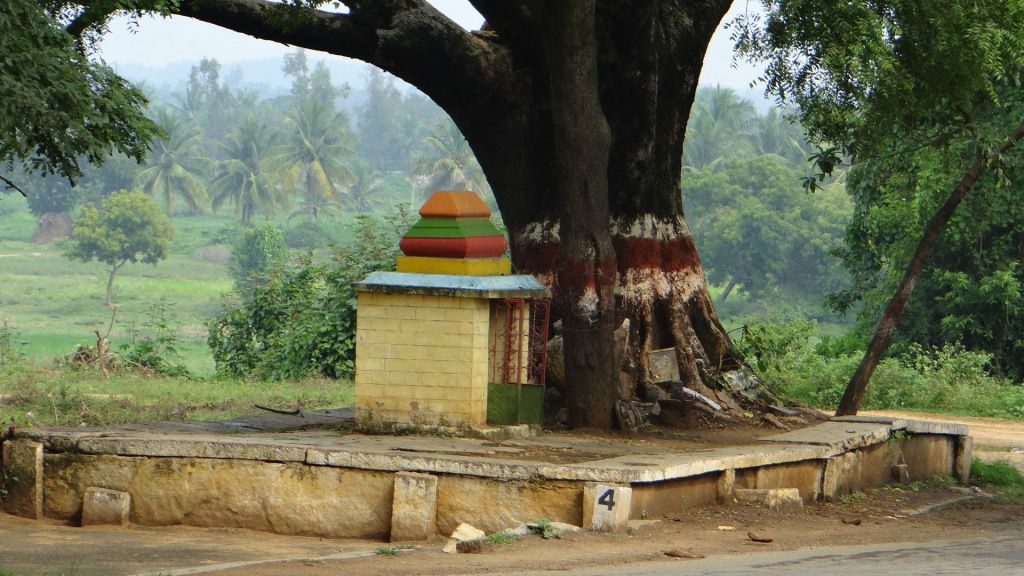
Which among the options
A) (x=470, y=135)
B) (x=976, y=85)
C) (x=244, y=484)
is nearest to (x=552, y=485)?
(x=244, y=484)

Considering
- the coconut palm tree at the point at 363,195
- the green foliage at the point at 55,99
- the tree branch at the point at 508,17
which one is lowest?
the green foliage at the point at 55,99

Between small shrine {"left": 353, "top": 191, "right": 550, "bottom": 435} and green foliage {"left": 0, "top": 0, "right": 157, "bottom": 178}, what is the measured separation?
84.1 inches

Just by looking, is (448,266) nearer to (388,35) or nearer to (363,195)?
(388,35)

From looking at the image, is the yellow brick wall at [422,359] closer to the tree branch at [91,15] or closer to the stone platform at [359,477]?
the stone platform at [359,477]

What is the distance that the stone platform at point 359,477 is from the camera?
29.1 ft

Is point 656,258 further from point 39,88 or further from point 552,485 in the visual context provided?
point 39,88

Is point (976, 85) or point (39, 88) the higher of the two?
point (976, 85)

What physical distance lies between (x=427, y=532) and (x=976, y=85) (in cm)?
774

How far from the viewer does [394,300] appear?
10406mm

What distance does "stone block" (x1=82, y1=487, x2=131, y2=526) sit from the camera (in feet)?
30.8

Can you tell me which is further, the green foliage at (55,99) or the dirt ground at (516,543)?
the green foliage at (55,99)

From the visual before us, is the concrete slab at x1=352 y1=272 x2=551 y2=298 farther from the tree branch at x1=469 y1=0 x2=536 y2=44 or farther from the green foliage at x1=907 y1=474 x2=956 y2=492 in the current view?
the green foliage at x1=907 y1=474 x2=956 y2=492

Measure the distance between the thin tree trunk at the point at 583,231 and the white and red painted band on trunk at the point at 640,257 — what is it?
1239 mm

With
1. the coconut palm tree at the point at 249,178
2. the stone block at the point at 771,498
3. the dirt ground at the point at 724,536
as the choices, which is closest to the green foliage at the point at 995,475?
the dirt ground at the point at 724,536
